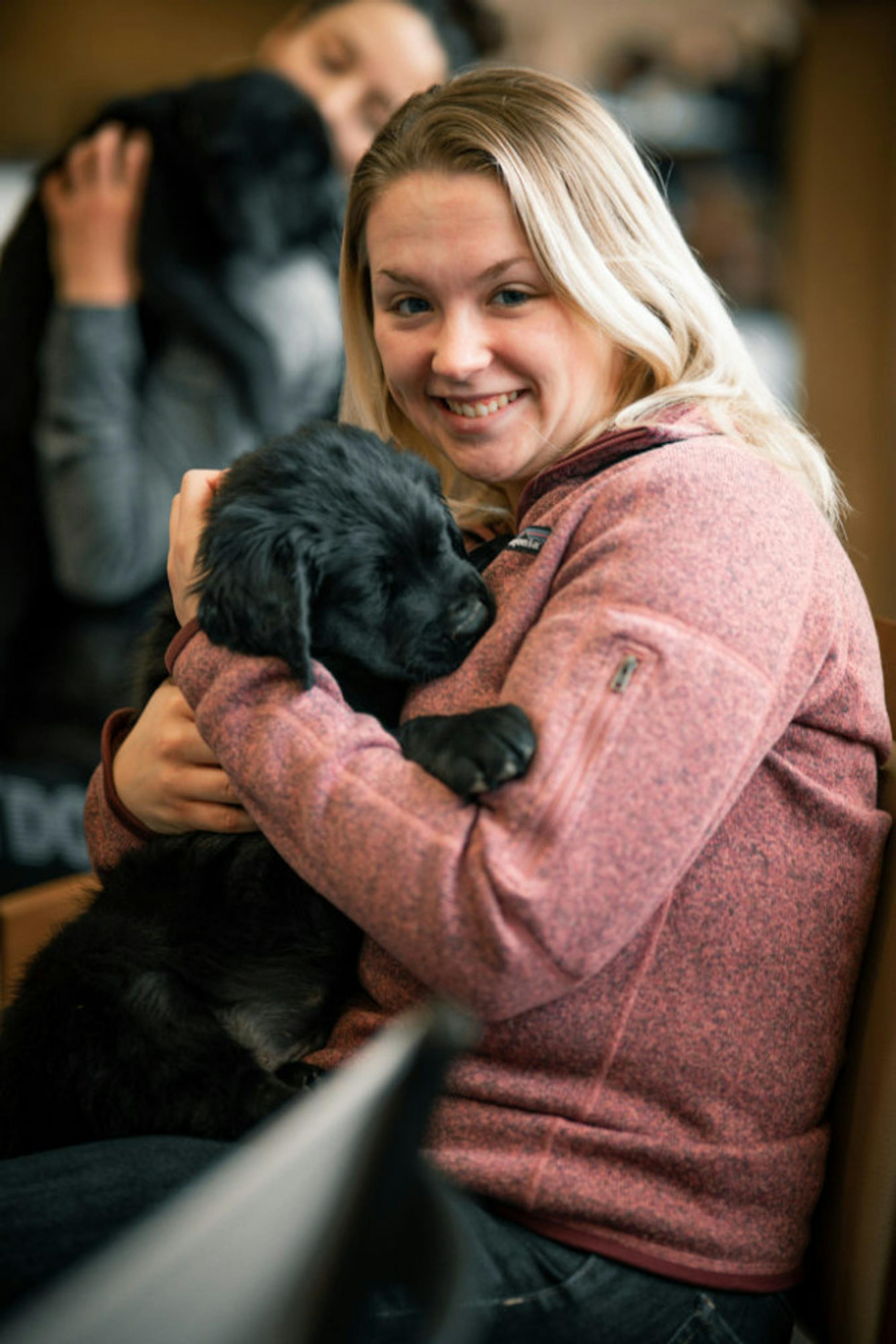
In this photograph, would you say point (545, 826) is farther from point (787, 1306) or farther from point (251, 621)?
point (787, 1306)

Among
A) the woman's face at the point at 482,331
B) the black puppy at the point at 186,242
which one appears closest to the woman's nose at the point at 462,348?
the woman's face at the point at 482,331

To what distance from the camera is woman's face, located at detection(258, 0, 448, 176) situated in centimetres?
297

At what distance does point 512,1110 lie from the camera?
106cm

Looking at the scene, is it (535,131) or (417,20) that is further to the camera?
(417,20)

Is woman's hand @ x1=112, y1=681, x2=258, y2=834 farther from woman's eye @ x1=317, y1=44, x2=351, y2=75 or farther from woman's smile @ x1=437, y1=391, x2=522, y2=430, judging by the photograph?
woman's eye @ x1=317, y1=44, x2=351, y2=75

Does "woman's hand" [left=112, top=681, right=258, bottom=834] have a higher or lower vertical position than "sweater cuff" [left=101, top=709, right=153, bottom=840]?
higher

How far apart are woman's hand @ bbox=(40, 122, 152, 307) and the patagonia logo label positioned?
6.19ft

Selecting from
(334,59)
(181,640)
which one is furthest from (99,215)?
(181,640)

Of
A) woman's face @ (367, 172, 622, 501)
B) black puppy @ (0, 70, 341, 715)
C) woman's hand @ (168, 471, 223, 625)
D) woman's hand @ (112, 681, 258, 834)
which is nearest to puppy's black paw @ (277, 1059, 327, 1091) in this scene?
woman's hand @ (112, 681, 258, 834)

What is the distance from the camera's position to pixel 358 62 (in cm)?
301

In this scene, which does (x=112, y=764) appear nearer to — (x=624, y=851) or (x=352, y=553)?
(x=352, y=553)

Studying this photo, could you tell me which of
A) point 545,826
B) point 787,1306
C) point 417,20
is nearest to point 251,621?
point 545,826

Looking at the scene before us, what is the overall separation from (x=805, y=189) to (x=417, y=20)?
106 inches

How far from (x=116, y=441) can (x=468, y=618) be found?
5.93 ft
